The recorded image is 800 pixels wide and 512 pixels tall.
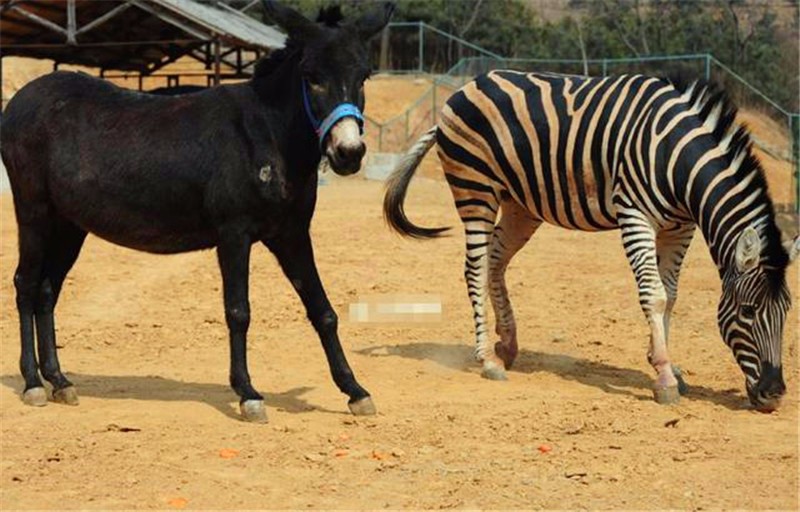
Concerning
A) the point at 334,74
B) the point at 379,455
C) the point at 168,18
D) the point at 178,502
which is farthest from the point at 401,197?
the point at 168,18

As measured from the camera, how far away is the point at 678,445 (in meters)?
5.93

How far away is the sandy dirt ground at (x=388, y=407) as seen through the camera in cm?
512

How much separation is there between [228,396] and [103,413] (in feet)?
2.70

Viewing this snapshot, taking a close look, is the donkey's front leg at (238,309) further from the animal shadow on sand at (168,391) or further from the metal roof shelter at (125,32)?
the metal roof shelter at (125,32)

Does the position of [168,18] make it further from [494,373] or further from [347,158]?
[347,158]

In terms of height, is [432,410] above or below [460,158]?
below

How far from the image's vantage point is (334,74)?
6148mm

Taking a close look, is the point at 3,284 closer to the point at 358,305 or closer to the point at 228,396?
the point at 358,305

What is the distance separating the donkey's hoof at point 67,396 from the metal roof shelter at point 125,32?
14650mm

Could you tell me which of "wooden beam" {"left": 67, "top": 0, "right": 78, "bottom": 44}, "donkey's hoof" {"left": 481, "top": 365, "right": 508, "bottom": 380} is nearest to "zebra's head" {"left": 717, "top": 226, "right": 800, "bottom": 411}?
"donkey's hoof" {"left": 481, "top": 365, "right": 508, "bottom": 380}

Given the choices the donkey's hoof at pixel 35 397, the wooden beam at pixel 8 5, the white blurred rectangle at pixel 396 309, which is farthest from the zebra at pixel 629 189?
the wooden beam at pixel 8 5

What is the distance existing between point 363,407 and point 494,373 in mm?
1511

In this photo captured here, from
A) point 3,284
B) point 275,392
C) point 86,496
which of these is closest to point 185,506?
point 86,496

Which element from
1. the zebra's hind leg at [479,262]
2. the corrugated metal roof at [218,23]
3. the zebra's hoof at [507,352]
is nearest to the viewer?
the zebra's hind leg at [479,262]
